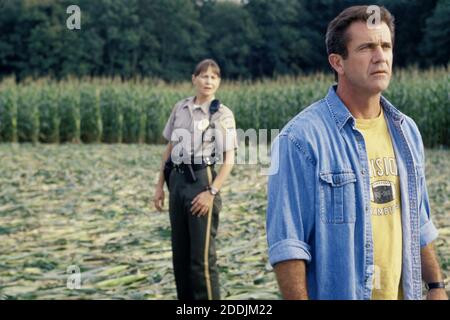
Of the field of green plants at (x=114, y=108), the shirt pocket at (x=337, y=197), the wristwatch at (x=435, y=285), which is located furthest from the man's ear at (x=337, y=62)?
the field of green plants at (x=114, y=108)

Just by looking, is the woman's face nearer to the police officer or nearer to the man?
the police officer

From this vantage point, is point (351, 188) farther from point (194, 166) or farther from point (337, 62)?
point (194, 166)

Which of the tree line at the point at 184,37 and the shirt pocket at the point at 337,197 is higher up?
the tree line at the point at 184,37

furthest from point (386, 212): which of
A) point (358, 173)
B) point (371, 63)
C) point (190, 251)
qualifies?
point (190, 251)

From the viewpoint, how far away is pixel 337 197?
2621 millimetres

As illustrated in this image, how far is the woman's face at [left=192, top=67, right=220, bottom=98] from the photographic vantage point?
491 cm

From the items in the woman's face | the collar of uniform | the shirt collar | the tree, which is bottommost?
the shirt collar

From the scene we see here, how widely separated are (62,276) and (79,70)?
1532 inches

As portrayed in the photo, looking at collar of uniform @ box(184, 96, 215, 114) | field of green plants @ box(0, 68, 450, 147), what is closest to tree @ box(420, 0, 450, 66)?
field of green plants @ box(0, 68, 450, 147)

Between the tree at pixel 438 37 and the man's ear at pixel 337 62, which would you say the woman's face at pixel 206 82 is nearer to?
the man's ear at pixel 337 62

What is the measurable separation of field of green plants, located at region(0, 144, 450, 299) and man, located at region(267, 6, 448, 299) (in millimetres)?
Result: 3298

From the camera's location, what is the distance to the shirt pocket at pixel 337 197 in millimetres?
Result: 2602

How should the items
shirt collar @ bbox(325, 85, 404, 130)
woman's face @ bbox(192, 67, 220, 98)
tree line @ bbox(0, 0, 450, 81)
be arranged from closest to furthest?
1. shirt collar @ bbox(325, 85, 404, 130)
2. woman's face @ bbox(192, 67, 220, 98)
3. tree line @ bbox(0, 0, 450, 81)
